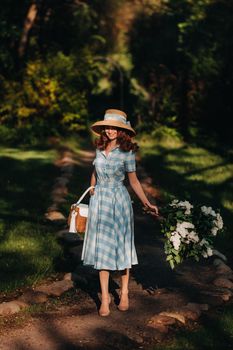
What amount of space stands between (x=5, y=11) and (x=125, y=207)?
57.5 feet

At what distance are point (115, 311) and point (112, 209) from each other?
0.99 meters

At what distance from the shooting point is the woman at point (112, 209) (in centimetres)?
684

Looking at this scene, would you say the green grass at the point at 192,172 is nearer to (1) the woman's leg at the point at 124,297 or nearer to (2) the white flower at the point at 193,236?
(2) the white flower at the point at 193,236

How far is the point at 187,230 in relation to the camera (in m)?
7.06

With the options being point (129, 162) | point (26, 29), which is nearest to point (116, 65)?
point (26, 29)

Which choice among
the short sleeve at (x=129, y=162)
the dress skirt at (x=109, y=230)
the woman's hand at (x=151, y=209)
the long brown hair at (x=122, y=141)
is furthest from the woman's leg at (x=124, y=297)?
the long brown hair at (x=122, y=141)

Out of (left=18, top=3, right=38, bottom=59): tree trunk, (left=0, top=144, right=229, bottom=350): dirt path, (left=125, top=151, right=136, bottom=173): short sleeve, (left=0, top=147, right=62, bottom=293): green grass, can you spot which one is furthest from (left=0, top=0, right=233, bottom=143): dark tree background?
(left=125, top=151, right=136, bottom=173): short sleeve

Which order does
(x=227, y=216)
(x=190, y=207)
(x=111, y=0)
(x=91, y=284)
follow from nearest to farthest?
(x=190, y=207) → (x=91, y=284) → (x=227, y=216) → (x=111, y=0)

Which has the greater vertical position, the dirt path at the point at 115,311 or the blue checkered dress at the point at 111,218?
the blue checkered dress at the point at 111,218

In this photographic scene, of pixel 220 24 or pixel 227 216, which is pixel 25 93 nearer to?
pixel 220 24

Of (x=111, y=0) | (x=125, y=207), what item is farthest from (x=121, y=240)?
(x=111, y=0)

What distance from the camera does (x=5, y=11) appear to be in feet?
75.9

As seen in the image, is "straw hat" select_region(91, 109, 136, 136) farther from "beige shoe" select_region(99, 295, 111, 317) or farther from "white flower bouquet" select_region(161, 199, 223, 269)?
"beige shoe" select_region(99, 295, 111, 317)

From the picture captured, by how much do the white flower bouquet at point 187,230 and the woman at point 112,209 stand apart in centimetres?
28
